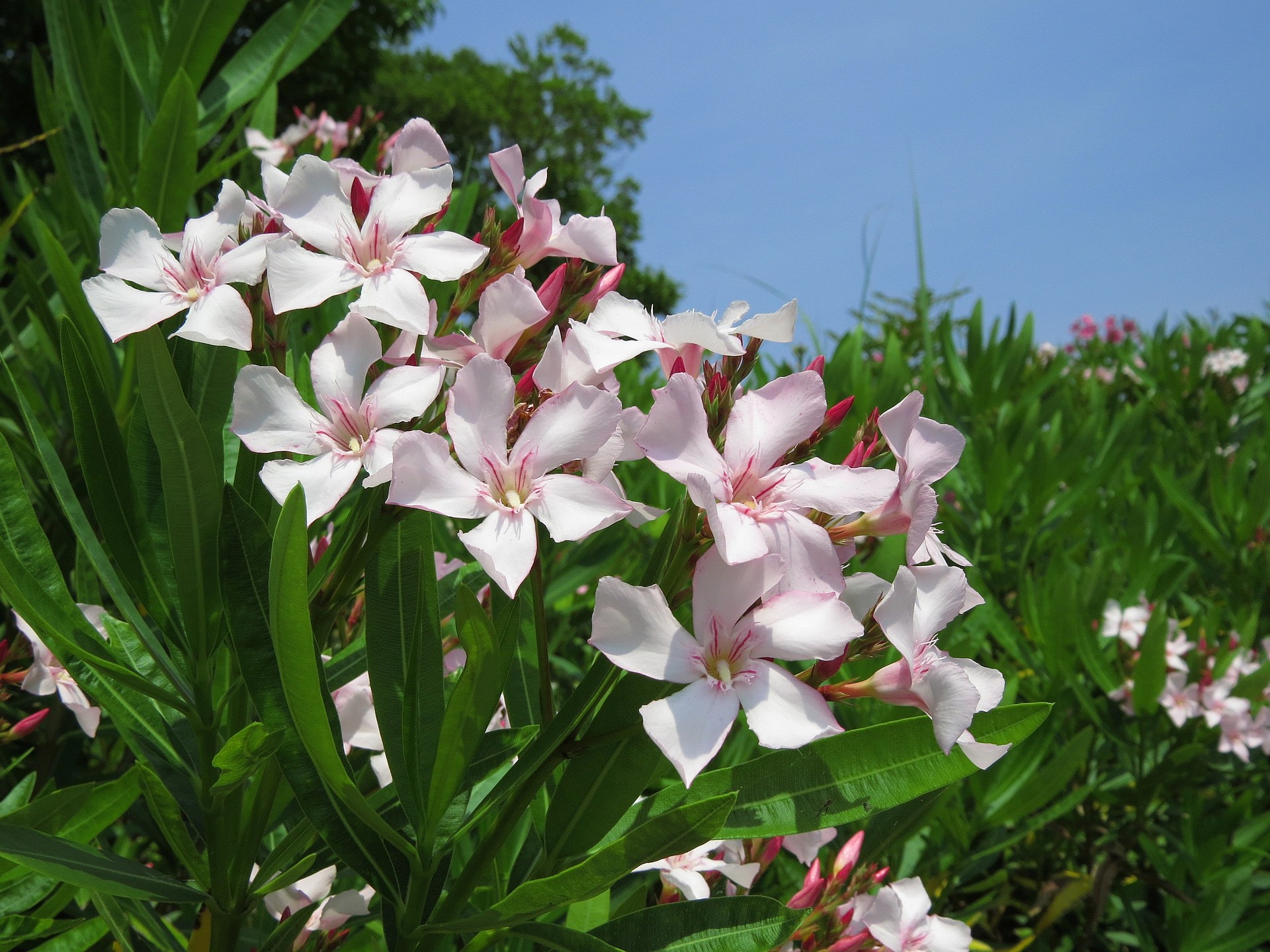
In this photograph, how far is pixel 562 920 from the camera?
3.84ft

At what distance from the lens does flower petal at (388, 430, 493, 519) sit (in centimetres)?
63

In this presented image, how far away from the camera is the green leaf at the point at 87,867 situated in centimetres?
68

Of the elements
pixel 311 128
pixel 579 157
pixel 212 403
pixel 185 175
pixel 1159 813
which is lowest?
pixel 1159 813

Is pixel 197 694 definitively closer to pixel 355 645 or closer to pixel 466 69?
pixel 355 645

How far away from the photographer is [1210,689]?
2283 millimetres

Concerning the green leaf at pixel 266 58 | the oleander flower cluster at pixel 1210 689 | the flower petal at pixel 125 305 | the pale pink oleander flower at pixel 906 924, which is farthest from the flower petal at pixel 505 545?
the oleander flower cluster at pixel 1210 689

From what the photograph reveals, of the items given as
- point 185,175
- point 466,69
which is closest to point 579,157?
point 466,69

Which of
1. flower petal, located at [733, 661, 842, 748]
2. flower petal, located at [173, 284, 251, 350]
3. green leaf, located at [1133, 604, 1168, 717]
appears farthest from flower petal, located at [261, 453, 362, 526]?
green leaf, located at [1133, 604, 1168, 717]

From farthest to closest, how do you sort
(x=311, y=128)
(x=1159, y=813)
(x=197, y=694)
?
(x=311, y=128)
(x=1159, y=813)
(x=197, y=694)

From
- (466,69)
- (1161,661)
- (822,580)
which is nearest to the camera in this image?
(822,580)

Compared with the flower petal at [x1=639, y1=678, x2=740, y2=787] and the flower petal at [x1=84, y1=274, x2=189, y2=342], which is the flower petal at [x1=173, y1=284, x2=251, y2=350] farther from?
the flower petal at [x1=639, y1=678, x2=740, y2=787]

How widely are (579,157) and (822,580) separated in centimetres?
2707

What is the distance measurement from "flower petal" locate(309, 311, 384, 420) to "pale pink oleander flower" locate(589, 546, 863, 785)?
25cm

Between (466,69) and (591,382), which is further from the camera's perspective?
(466,69)
